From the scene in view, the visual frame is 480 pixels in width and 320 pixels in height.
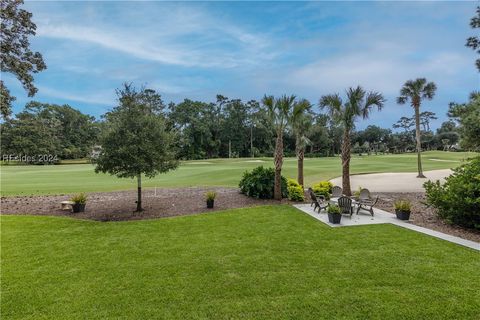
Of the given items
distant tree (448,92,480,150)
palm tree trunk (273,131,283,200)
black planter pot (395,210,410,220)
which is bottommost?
black planter pot (395,210,410,220)

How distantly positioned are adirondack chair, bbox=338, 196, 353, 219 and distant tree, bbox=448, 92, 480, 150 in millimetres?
5375

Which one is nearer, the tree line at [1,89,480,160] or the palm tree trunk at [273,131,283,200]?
the palm tree trunk at [273,131,283,200]

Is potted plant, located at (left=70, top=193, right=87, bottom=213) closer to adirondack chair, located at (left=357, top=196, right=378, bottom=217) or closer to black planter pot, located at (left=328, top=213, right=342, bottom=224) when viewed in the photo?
black planter pot, located at (left=328, top=213, right=342, bottom=224)

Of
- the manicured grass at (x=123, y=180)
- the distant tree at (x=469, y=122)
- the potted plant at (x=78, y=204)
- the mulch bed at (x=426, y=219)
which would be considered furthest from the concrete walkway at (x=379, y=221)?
the potted plant at (x=78, y=204)

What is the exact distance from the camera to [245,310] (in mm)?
4172

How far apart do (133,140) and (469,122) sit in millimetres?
12553

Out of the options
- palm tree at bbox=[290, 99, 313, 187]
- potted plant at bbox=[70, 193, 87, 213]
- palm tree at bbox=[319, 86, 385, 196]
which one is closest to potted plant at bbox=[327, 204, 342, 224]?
palm tree at bbox=[319, 86, 385, 196]

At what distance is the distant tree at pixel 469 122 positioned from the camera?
10.3 m

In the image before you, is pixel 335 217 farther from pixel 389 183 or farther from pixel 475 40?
pixel 475 40

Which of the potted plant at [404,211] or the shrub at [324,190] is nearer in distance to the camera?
the potted plant at [404,211]

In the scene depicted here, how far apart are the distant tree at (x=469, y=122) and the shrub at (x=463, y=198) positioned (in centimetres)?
188

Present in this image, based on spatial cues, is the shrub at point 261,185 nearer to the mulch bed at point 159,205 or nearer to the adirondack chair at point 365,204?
the mulch bed at point 159,205

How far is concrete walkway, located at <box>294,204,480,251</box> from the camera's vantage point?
718 centimetres

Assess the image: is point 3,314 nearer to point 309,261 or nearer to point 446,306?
point 309,261
